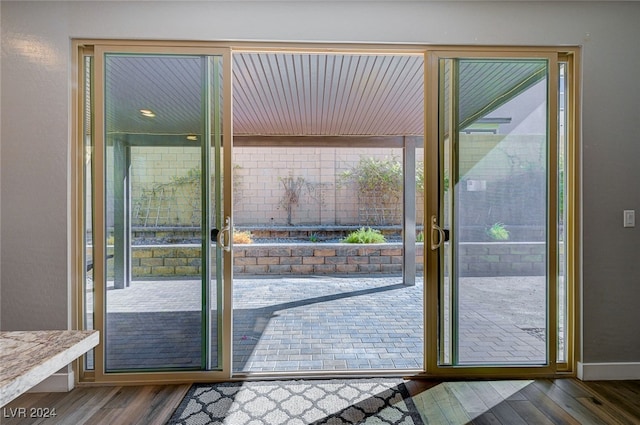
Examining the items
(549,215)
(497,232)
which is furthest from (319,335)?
(549,215)

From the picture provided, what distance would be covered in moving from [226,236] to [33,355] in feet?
4.33

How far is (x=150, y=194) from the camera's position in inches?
85.0

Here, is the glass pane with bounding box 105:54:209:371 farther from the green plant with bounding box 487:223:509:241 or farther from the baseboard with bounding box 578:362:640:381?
the baseboard with bounding box 578:362:640:381

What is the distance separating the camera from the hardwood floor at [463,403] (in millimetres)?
1823

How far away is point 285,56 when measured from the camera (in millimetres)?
2570

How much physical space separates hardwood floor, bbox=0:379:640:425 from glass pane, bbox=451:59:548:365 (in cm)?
21

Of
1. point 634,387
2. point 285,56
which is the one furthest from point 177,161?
point 634,387

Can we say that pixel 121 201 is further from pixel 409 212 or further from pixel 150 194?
pixel 409 212

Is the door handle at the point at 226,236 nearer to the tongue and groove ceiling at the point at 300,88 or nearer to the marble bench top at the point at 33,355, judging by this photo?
the tongue and groove ceiling at the point at 300,88

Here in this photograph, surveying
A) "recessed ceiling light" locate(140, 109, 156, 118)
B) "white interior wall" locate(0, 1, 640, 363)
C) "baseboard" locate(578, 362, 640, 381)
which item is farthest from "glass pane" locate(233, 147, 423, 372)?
"recessed ceiling light" locate(140, 109, 156, 118)

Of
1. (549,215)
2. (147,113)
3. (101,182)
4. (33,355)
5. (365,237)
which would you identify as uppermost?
(147,113)

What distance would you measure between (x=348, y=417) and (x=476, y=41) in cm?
238

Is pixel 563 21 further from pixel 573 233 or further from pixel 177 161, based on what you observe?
pixel 177 161

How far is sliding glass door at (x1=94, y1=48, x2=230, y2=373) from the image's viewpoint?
7.06ft
